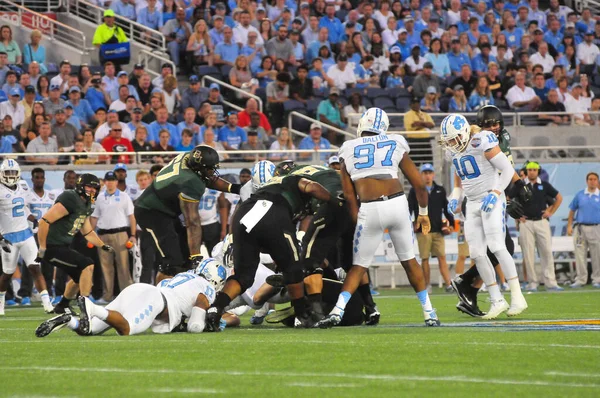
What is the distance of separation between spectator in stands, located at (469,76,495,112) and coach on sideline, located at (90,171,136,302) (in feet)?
26.3

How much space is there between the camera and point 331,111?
810 inches

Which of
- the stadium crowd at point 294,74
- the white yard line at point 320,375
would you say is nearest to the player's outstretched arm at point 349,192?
the white yard line at point 320,375

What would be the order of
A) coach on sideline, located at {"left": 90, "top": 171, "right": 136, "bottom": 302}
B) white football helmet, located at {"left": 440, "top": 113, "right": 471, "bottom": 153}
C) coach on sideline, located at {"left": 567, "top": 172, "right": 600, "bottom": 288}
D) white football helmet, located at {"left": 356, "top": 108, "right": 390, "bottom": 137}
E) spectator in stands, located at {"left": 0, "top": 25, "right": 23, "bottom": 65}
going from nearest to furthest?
1. white football helmet, located at {"left": 356, "top": 108, "right": 390, "bottom": 137}
2. white football helmet, located at {"left": 440, "top": 113, "right": 471, "bottom": 153}
3. coach on sideline, located at {"left": 90, "top": 171, "right": 136, "bottom": 302}
4. coach on sideline, located at {"left": 567, "top": 172, "right": 600, "bottom": 288}
5. spectator in stands, located at {"left": 0, "top": 25, "right": 23, "bottom": 65}

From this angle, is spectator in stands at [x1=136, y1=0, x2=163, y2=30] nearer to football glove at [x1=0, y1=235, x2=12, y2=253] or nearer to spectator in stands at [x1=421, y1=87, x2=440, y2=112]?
spectator in stands at [x1=421, y1=87, x2=440, y2=112]

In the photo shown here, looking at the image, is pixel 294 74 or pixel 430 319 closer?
pixel 430 319

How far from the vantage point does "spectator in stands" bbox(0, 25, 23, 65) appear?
64.0ft

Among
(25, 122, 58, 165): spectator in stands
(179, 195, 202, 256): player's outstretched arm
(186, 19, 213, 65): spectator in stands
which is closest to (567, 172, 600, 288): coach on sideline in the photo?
(186, 19, 213, 65): spectator in stands

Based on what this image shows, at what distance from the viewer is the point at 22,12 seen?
21281 mm

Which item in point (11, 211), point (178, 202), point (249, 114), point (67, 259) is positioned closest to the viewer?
point (178, 202)

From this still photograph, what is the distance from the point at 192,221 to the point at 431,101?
35.4ft

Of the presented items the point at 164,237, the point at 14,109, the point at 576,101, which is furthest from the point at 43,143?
the point at 576,101

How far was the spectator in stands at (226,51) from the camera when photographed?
21.6 m

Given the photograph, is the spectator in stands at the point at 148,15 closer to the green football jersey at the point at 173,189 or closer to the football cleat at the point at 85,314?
the green football jersey at the point at 173,189

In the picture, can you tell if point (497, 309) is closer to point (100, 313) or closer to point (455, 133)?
point (455, 133)
